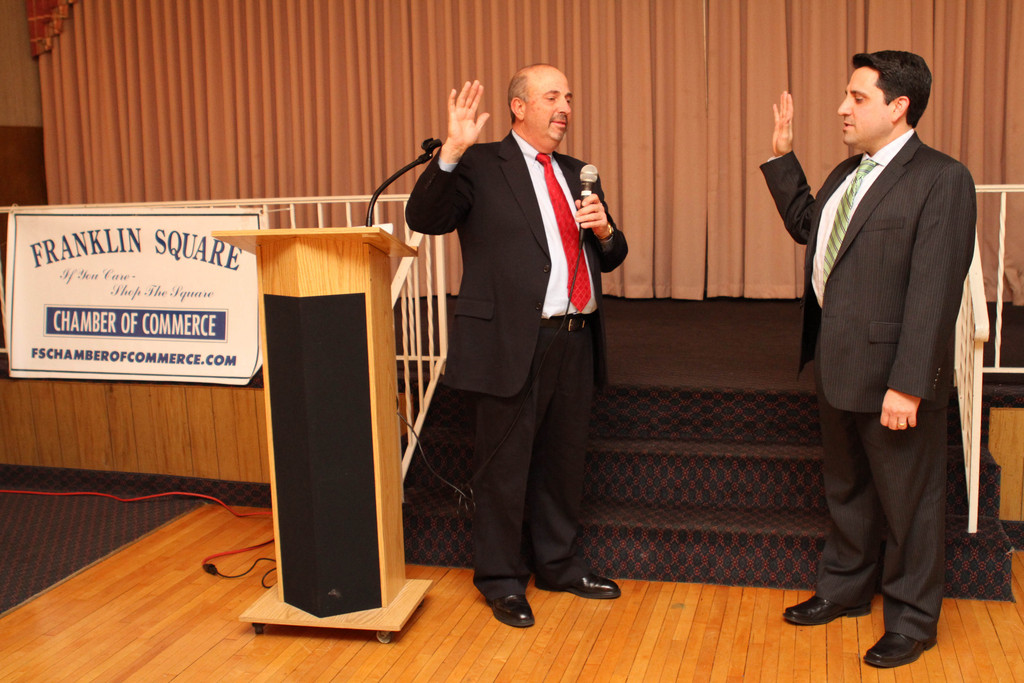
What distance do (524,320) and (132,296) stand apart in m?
2.20

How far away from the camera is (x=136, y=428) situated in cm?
423

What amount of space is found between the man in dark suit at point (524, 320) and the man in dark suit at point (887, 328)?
65cm

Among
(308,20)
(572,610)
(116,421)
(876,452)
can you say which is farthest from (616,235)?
(308,20)

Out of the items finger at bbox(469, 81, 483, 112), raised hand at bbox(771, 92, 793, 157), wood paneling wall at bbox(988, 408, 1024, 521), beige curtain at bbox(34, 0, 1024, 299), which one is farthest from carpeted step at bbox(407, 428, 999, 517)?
beige curtain at bbox(34, 0, 1024, 299)

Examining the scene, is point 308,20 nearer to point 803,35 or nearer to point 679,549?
point 803,35

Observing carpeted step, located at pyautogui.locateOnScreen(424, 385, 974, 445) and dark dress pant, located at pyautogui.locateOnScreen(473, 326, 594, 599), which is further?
carpeted step, located at pyautogui.locateOnScreen(424, 385, 974, 445)

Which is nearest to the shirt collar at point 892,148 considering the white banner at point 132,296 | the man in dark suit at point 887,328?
the man in dark suit at point 887,328

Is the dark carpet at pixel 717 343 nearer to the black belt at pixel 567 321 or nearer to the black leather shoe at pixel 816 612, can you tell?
the black belt at pixel 567 321

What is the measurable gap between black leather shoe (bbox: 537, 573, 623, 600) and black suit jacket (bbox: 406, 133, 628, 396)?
737mm

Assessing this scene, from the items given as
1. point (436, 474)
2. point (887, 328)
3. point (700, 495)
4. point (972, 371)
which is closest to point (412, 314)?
point (436, 474)

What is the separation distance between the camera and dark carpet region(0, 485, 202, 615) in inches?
131

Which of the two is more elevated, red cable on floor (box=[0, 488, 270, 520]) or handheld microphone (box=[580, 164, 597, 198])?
handheld microphone (box=[580, 164, 597, 198])

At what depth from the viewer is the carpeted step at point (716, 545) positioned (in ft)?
9.83

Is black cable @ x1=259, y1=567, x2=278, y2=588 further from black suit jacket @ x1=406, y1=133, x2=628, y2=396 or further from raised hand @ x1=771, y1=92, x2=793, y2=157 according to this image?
raised hand @ x1=771, y1=92, x2=793, y2=157
